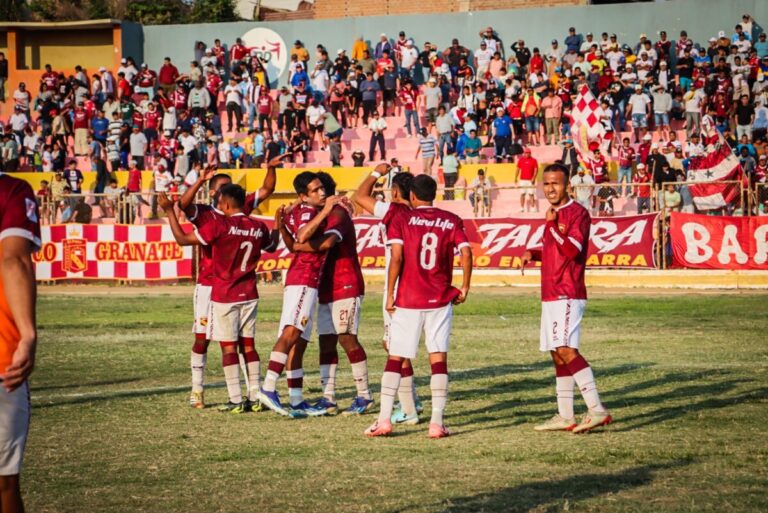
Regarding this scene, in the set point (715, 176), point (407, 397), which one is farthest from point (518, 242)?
point (407, 397)

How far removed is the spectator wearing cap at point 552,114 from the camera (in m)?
36.9

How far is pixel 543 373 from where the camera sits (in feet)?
48.5

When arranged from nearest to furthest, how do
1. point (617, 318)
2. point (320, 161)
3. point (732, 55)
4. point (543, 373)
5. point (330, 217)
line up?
1. point (330, 217)
2. point (543, 373)
3. point (617, 318)
4. point (732, 55)
5. point (320, 161)

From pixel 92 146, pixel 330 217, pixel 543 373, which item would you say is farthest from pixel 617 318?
pixel 92 146

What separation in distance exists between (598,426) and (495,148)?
26759 millimetres

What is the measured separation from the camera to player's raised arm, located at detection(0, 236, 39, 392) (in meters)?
5.48

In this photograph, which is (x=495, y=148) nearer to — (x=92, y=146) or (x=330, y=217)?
(x=92, y=146)

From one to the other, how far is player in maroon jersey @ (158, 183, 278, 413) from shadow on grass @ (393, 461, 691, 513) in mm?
4702

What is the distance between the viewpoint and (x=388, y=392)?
10.3 meters

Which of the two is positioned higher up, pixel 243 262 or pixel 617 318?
pixel 243 262

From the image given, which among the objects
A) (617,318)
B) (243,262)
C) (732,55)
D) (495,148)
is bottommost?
(617,318)

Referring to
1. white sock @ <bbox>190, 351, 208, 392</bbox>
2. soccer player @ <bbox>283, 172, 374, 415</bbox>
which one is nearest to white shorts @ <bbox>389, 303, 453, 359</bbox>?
soccer player @ <bbox>283, 172, 374, 415</bbox>

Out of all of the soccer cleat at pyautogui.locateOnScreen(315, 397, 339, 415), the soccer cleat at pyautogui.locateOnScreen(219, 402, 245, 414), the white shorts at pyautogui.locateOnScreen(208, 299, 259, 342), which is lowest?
the soccer cleat at pyautogui.locateOnScreen(219, 402, 245, 414)

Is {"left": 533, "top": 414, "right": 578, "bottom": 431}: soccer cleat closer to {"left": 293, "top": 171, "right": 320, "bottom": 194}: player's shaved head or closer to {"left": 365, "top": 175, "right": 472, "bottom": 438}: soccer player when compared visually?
{"left": 365, "top": 175, "right": 472, "bottom": 438}: soccer player
